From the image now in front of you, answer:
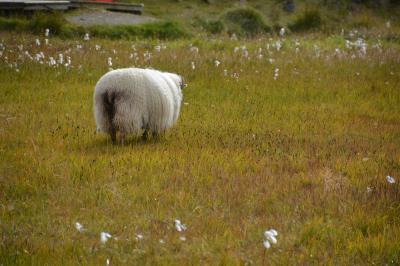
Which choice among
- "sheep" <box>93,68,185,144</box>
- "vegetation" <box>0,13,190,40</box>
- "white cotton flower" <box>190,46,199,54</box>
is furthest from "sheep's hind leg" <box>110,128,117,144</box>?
"vegetation" <box>0,13,190,40</box>

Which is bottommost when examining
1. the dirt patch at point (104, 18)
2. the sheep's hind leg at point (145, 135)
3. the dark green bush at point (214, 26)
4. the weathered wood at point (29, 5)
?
the dark green bush at point (214, 26)

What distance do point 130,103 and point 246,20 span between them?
14.5 m

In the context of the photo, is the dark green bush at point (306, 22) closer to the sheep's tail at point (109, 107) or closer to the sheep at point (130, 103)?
the sheep at point (130, 103)

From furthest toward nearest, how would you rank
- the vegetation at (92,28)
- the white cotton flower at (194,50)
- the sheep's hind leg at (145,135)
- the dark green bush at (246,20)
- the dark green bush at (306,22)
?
the dark green bush at (306,22) < the dark green bush at (246,20) < the vegetation at (92,28) < the white cotton flower at (194,50) < the sheep's hind leg at (145,135)

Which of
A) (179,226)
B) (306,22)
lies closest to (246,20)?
(306,22)

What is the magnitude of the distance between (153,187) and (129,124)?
1.73 metres

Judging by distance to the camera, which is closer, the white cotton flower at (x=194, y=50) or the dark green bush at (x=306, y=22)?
the white cotton flower at (x=194, y=50)

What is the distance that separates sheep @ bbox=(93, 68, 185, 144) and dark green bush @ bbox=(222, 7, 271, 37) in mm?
13504

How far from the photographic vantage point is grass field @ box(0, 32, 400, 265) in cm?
564

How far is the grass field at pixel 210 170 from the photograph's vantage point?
5.64 m

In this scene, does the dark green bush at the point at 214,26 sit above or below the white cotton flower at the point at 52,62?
below

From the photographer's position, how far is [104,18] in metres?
20.8

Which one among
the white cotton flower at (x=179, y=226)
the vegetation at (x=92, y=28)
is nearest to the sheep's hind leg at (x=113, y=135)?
the white cotton flower at (x=179, y=226)

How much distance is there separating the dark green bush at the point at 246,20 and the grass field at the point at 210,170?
25.3 feet
